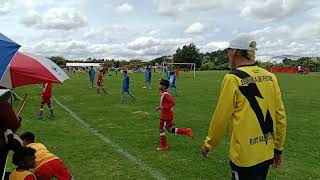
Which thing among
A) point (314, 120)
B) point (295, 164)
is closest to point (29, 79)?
point (295, 164)

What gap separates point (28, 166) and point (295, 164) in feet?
17.7

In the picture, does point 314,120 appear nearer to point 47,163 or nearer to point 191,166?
point 191,166

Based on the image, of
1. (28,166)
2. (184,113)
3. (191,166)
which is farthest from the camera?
(184,113)

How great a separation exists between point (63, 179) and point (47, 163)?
A: 328 millimetres

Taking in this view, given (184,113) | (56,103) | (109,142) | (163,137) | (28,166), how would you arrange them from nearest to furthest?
1. (28,166)
2. (163,137)
3. (109,142)
4. (184,113)
5. (56,103)

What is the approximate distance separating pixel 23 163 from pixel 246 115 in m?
2.62

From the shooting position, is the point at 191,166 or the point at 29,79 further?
the point at 191,166

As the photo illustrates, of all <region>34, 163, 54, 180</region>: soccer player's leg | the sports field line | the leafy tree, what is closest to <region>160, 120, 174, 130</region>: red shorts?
the sports field line

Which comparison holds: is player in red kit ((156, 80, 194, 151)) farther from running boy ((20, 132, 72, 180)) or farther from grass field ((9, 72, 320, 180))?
running boy ((20, 132, 72, 180))

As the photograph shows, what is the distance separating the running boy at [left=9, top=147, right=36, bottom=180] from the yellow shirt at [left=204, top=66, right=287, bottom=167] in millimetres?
2093

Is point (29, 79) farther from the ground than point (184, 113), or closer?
farther from the ground

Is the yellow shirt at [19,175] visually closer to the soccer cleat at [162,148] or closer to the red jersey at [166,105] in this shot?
the soccer cleat at [162,148]

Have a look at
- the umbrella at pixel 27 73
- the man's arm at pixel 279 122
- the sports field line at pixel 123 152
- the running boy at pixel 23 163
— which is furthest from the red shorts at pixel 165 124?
the man's arm at pixel 279 122

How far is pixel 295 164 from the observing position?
855cm
